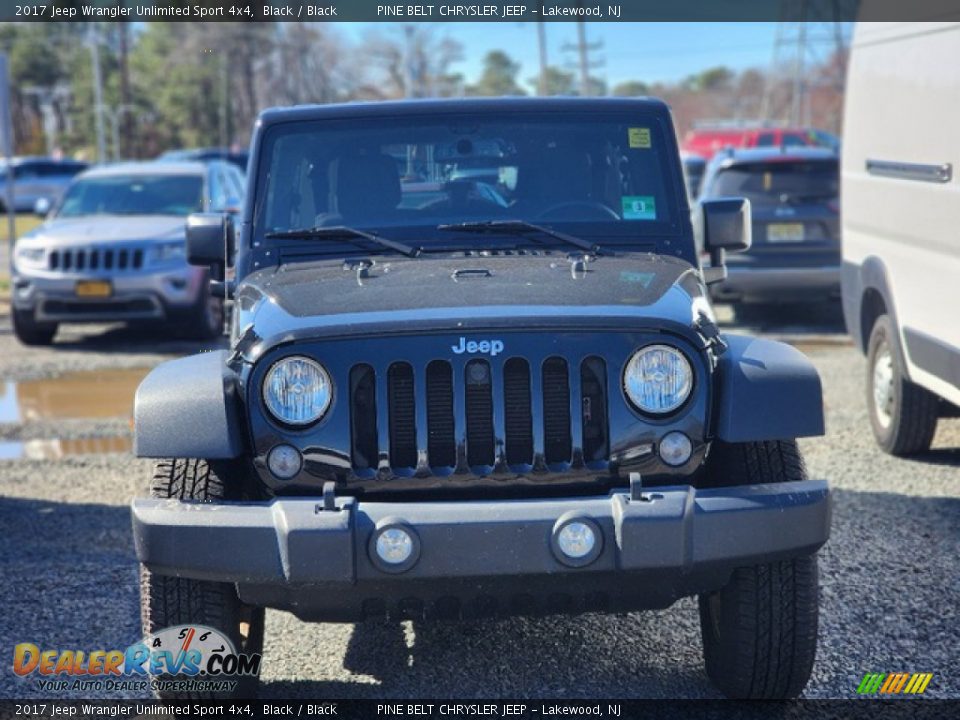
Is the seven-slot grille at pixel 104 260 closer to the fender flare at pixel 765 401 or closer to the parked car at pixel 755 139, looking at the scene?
the fender flare at pixel 765 401

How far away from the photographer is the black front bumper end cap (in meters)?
3.70

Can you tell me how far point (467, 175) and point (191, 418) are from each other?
5.70 ft

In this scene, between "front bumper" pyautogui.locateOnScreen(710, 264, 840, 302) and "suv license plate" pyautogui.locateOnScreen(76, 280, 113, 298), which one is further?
"front bumper" pyautogui.locateOnScreen(710, 264, 840, 302)

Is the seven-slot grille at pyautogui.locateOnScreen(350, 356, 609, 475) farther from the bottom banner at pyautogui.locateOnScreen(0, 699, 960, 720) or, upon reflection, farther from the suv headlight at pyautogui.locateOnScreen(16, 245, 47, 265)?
the suv headlight at pyautogui.locateOnScreen(16, 245, 47, 265)

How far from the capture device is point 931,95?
6891mm

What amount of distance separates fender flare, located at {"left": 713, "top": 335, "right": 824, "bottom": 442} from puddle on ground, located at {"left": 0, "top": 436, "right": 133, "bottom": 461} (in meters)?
5.31


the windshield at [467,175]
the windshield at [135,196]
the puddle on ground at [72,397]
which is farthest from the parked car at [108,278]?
the windshield at [467,175]

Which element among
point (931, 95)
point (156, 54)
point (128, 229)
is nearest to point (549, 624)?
point (931, 95)

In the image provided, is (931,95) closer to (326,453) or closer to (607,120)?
(607,120)

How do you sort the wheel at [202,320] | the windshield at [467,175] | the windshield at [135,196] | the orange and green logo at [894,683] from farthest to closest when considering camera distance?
the windshield at [135,196] → the wheel at [202,320] → the windshield at [467,175] → the orange and green logo at [894,683]

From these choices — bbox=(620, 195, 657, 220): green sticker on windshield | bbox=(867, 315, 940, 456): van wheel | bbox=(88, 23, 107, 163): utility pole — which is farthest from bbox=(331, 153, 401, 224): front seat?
bbox=(88, 23, 107, 163): utility pole

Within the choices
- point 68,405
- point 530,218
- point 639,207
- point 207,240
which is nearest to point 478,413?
point 530,218

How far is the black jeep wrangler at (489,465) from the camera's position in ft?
12.2

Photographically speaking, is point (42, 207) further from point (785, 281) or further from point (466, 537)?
point (466, 537)
